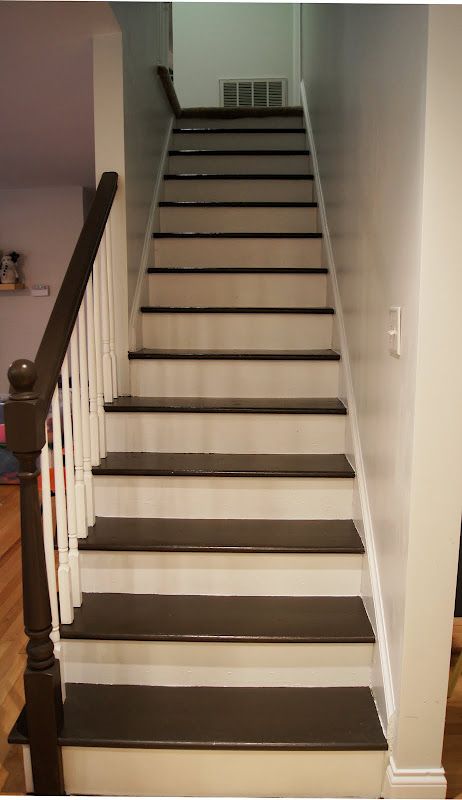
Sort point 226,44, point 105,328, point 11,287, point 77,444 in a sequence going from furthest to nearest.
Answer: point 11,287, point 226,44, point 105,328, point 77,444

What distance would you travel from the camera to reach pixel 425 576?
152 centimetres

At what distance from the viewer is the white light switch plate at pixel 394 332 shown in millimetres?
1569

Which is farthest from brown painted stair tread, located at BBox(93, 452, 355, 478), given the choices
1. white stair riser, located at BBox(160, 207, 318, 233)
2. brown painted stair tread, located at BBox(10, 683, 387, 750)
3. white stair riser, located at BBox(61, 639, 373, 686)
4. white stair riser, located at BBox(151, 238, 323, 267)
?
white stair riser, located at BBox(160, 207, 318, 233)

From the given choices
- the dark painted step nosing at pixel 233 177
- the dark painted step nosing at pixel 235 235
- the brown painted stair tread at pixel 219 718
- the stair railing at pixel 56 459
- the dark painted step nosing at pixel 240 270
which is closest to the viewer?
the stair railing at pixel 56 459

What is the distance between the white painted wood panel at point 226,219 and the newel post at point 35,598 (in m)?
1.94

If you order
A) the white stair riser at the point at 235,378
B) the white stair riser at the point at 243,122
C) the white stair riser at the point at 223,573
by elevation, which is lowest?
the white stair riser at the point at 223,573

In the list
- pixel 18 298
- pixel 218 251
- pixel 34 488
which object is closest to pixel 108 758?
pixel 34 488

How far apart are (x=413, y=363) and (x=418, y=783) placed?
3.64 ft

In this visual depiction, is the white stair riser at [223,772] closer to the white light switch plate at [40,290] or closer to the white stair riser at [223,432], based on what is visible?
the white stair riser at [223,432]

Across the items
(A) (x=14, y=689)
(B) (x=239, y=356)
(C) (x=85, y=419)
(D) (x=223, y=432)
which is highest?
(B) (x=239, y=356)

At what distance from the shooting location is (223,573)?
6.46ft

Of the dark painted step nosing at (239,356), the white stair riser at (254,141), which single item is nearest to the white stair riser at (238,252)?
the dark painted step nosing at (239,356)

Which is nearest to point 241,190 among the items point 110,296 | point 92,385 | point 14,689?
point 110,296

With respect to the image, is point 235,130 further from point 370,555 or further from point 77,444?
point 370,555
